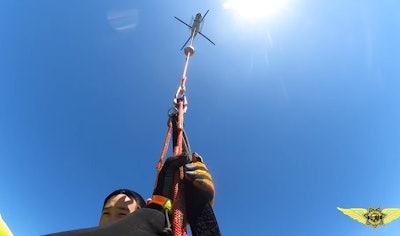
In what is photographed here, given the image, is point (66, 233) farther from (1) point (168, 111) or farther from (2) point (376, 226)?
(2) point (376, 226)

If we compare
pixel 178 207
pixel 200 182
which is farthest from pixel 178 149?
pixel 178 207

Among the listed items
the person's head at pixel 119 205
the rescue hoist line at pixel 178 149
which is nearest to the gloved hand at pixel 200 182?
the rescue hoist line at pixel 178 149

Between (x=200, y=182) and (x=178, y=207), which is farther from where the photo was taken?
(x=200, y=182)

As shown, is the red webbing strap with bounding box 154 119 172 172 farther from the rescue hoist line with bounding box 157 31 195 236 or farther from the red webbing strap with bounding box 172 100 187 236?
the red webbing strap with bounding box 172 100 187 236

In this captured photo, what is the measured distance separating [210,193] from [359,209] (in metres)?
7.34

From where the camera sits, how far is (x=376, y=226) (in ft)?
22.9

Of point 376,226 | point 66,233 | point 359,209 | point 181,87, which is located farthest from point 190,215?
point 359,209

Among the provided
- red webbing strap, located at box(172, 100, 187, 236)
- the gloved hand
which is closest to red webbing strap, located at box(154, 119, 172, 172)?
red webbing strap, located at box(172, 100, 187, 236)

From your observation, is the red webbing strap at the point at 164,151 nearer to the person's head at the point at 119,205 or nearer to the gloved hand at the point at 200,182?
the person's head at the point at 119,205

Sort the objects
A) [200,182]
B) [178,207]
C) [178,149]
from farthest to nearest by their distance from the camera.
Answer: [178,149], [200,182], [178,207]

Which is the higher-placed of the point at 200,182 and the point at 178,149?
the point at 178,149

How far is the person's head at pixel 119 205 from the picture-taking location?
215 cm

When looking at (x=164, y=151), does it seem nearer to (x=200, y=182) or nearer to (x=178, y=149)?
(x=178, y=149)

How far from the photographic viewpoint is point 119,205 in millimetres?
2174
